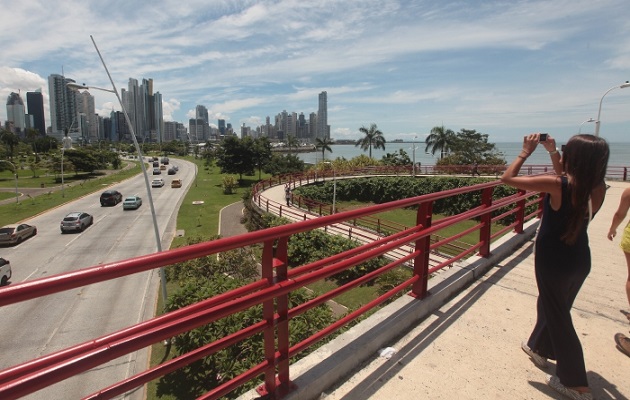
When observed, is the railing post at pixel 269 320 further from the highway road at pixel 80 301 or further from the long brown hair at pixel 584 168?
the highway road at pixel 80 301

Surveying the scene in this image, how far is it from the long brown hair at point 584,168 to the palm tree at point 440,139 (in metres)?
63.4

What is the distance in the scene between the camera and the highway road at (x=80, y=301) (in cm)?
1235

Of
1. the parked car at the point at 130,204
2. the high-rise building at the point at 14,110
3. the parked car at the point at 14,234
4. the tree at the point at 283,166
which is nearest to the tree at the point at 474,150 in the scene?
the tree at the point at 283,166

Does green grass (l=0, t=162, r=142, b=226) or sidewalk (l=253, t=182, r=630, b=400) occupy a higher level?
sidewalk (l=253, t=182, r=630, b=400)

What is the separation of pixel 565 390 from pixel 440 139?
64.5m

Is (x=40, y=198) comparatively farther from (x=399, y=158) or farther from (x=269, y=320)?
(x=269, y=320)

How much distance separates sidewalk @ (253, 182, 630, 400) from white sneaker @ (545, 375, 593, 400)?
A: 6cm

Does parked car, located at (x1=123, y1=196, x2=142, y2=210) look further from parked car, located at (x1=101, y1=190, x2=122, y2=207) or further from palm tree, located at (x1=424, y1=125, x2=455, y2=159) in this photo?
palm tree, located at (x1=424, y1=125, x2=455, y2=159)

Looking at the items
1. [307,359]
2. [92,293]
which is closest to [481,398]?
[307,359]

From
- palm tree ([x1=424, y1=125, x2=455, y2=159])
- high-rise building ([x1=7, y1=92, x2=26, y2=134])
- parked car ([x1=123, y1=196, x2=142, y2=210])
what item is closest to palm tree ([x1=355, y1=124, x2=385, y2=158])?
palm tree ([x1=424, y1=125, x2=455, y2=159])

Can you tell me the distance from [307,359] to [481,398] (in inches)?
49.4

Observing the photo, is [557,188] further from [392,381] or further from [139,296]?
[139,296]

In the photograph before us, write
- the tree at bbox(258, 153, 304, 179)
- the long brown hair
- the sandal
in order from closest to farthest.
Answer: the long brown hair < the sandal < the tree at bbox(258, 153, 304, 179)

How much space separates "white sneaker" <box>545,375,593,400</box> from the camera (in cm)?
257
